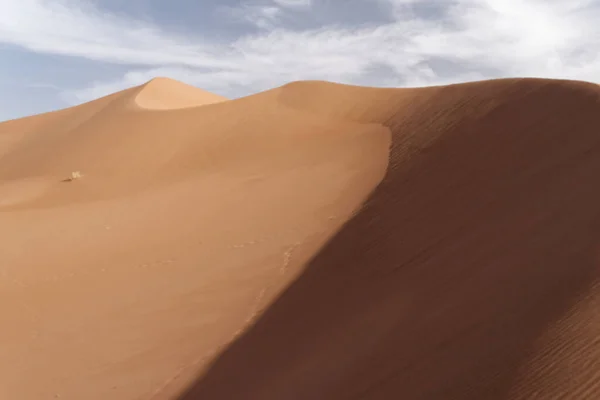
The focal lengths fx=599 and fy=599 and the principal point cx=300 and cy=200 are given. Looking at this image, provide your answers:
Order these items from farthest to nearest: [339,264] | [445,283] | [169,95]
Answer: [169,95], [339,264], [445,283]

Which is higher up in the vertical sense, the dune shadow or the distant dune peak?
the distant dune peak

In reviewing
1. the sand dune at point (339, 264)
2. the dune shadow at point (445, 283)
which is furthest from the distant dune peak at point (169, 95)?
the dune shadow at point (445, 283)

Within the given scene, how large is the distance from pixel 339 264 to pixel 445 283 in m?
2.32

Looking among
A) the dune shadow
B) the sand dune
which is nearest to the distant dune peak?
the sand dune

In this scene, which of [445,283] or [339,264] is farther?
[339,264]

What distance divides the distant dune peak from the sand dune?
32.0ft

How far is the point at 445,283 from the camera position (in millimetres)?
5781

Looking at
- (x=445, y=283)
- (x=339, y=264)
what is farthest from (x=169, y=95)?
(x=445, y=283)

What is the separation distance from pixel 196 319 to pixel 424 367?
12.0ft

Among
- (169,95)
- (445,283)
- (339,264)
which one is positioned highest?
(169,95)

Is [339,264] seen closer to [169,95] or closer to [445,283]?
[445,283]

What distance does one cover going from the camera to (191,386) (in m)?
5.99

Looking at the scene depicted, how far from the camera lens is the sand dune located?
4.54 meters

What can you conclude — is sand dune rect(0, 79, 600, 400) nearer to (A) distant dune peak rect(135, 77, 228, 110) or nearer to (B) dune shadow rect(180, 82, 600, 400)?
(B) dune shadow rect(180, 82, 600, 400)
